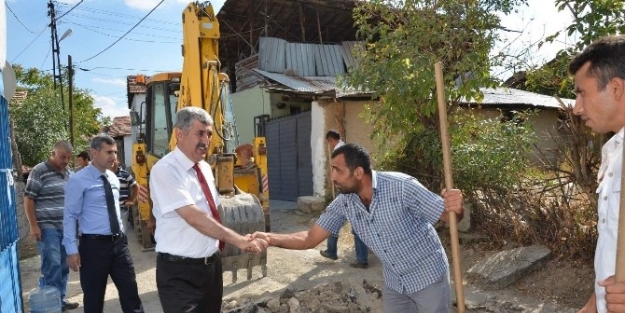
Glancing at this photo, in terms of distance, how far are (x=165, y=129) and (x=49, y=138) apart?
A: 15.6 m

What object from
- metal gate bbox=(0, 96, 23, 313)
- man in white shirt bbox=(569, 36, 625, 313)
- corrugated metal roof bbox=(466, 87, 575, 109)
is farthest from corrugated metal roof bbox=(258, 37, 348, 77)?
man in white shirt bbox=(569, 36, 625, 313)

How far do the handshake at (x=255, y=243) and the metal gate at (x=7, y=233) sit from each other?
1973 millimetres

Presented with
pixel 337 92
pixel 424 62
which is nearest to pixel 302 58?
pixel 337 92

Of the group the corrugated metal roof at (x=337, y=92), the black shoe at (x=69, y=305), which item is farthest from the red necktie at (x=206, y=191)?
the corrugated metal roof at (x=337, y=92)

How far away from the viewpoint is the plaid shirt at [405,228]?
2.91 meters

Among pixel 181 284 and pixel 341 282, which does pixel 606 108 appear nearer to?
pixel 181 284

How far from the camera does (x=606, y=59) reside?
5.76ft

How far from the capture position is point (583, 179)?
5.64 metres

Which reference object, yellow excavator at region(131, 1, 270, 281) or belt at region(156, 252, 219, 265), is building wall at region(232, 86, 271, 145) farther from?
belt at region(156, 252, 219, 265)

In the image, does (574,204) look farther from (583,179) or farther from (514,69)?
(514,69)

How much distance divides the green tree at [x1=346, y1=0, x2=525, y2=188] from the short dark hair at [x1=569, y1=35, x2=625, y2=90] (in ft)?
16.3

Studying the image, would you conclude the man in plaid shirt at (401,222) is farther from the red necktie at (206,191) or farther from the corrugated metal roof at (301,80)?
the corrugated metal roof at (301,80)

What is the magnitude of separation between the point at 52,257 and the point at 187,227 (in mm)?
2865

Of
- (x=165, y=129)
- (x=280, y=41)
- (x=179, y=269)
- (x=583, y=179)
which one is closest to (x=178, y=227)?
(x=179, y=269)
